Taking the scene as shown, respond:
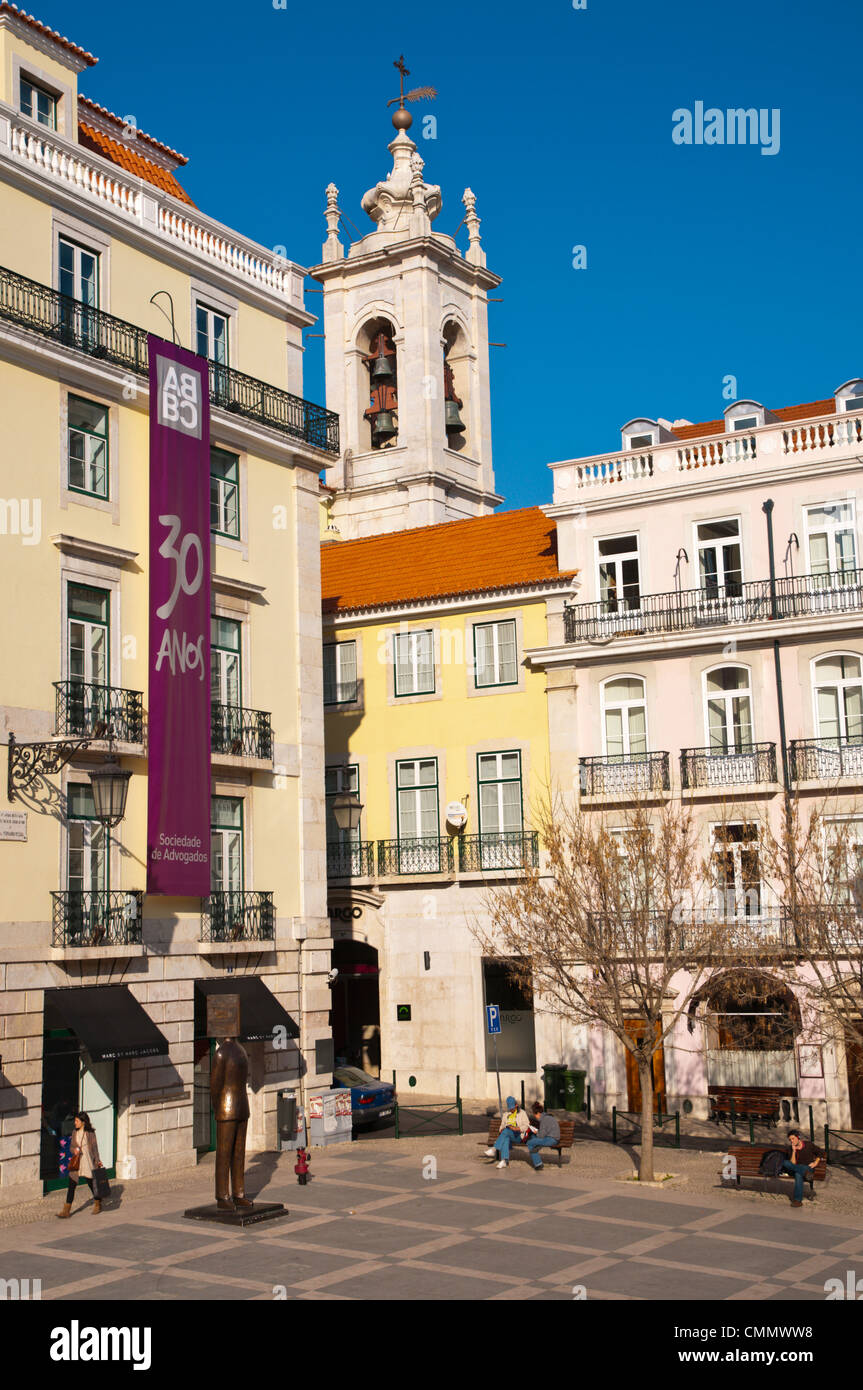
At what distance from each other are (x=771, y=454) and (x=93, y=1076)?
19.9 m

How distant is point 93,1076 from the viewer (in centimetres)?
2469

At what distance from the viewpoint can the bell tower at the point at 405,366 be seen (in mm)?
57656

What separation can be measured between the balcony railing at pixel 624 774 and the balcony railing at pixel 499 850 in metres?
1.92

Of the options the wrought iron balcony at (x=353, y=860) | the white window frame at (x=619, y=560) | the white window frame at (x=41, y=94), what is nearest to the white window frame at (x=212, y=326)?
the white window frame at (x=41, y=94)

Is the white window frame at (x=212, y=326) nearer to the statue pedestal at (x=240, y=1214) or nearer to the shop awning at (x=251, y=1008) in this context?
the shop awning at (x=251, y=1008)

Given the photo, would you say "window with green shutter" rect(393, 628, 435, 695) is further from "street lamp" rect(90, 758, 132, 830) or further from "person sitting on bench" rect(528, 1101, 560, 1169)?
"street lamp" rect(90, 758, 132, 830)

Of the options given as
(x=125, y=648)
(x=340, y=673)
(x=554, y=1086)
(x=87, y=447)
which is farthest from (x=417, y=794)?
(x=87, y=447)

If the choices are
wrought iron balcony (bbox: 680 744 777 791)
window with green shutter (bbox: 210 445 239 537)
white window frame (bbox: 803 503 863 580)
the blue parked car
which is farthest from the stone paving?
white window frame (bbox: 803 503 863 580)

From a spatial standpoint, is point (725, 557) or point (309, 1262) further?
point (725, 557)

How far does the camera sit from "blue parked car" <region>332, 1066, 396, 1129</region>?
101ft

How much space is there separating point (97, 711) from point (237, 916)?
5250 millimetres

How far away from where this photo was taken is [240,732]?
28641mm
